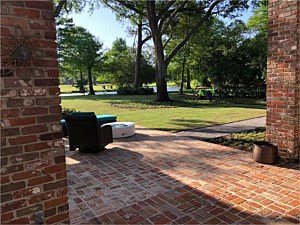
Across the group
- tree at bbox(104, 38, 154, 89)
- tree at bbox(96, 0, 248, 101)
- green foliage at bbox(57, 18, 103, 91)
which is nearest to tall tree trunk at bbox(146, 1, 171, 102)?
tree at bbox(96, 0, 248, 101)

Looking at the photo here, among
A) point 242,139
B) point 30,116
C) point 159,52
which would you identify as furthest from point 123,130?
point 159,52

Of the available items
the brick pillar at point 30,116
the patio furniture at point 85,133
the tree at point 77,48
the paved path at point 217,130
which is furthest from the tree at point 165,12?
the brick pillar at point 30,116

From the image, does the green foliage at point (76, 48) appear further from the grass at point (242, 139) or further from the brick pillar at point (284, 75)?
the brick pillar at point (284, 75)

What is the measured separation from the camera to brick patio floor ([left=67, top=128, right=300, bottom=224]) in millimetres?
2652

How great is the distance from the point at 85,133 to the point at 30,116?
3.45 meters

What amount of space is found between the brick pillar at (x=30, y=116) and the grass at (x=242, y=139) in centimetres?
438

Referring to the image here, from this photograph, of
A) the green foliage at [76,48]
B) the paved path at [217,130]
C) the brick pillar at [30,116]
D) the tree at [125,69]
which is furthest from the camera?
the tree at [125,69]

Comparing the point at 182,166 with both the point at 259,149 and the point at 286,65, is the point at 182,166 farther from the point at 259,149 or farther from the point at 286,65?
the point at 286,65

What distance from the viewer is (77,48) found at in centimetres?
2927

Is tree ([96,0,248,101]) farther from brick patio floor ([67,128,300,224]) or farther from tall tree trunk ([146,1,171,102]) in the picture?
Result: brick patio floor ([67,128,300,224])

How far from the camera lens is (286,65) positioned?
4258 millimetres

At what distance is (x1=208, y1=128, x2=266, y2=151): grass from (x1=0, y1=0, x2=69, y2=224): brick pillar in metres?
4.38

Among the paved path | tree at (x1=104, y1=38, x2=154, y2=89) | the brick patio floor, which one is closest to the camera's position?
the brick patio floor

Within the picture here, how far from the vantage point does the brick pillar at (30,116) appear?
1.60 metres
